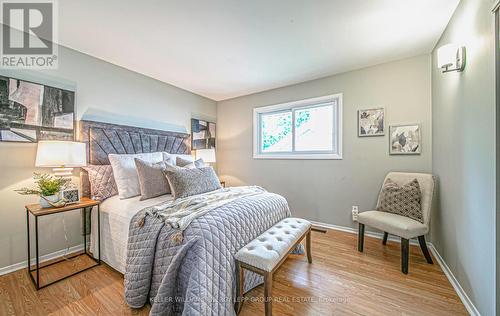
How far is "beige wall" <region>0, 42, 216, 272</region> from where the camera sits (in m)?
1.88

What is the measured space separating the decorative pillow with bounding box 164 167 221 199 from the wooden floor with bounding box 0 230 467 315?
93cm

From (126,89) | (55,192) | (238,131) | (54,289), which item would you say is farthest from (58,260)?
(238,131)

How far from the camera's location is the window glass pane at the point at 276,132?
11.6 ft

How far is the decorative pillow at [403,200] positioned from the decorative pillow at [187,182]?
6.53ft

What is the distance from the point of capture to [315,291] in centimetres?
165

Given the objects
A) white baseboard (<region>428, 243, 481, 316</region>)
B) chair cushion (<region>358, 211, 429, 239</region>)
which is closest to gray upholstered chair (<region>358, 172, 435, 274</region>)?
chair cushion (<region>358, 211, 429, 239</region>)

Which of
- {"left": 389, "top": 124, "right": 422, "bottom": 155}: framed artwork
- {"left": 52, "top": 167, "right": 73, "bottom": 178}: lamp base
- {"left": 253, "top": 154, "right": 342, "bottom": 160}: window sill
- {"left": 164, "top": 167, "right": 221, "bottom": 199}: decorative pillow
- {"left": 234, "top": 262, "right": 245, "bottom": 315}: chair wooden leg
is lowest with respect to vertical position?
{"left": 234, "top": 262, "right": 245, "bottom": 315}: chair wooden leg

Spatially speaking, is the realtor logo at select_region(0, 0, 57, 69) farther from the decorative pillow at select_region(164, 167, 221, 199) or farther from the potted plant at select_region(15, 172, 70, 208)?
the decorative pillow at select_region(164, 167, 221, 199)

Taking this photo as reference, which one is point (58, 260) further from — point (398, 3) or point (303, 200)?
point (398, 3)

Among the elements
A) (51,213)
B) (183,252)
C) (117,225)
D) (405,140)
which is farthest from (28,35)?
(405,140)

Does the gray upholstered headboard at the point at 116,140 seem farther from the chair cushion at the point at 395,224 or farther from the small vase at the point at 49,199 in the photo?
the chair cushion at the point at 395,224

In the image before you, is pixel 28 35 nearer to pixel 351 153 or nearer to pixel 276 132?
pixel 276 132

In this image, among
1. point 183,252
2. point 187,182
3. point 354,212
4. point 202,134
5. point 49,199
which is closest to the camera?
point 183,252

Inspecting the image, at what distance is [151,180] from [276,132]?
231 cm
